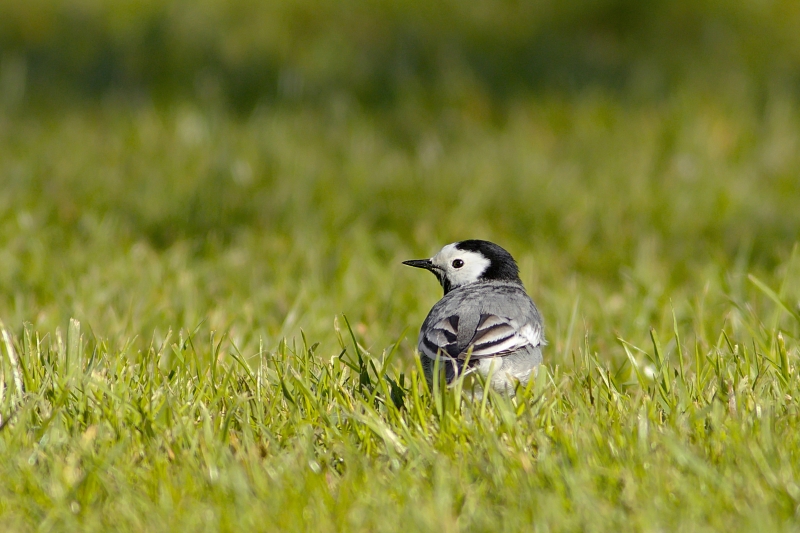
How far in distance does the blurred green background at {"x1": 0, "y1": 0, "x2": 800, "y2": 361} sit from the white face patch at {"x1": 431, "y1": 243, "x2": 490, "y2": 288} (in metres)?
0.45

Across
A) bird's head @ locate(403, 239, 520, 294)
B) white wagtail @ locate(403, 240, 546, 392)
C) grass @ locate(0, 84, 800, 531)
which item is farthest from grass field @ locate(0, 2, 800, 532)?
bird's head @ locate(403, 239, 520, 294)

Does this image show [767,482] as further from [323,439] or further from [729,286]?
[729,286]

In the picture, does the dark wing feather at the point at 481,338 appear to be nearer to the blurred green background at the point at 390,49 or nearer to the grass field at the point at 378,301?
the grass field at the point at 378,301

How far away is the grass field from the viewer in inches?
110

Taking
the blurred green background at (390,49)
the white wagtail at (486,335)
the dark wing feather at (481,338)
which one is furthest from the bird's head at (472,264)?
the blurred green background at (390,49)

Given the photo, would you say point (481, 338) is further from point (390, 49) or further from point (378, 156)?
point (390, 49)

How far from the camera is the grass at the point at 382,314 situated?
2.80 m

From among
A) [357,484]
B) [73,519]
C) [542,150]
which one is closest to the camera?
[73,519]

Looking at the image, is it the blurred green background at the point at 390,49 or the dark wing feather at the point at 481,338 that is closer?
the dark wing feather at the point at 481,338

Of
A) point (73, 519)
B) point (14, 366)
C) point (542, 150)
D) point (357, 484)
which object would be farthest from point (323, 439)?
point (542, 150)

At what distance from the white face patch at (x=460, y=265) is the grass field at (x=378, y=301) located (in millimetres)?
460

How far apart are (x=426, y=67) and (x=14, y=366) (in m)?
6.84

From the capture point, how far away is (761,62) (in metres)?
10.0

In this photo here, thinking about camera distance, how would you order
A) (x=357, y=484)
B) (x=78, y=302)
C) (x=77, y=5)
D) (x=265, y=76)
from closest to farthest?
(x=357, y=484) → (x=78, y=302) → (x=265, y=76) → (x=77, y=5)
